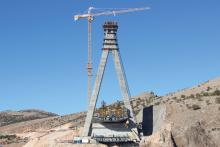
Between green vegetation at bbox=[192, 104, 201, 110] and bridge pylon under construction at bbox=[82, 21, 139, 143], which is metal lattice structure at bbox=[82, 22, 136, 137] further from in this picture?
green vegetation at bbox=[192, 104, 201, 110]

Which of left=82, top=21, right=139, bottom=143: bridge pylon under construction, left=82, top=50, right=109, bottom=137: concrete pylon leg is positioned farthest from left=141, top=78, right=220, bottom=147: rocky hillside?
left=82, top=50, right=109, bottom=137: concrete pylon leg

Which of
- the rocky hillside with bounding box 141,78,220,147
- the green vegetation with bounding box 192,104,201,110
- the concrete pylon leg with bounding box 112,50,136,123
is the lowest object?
the rocky hillside with bounding box 141,78,220,147

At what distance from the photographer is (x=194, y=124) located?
52.6 metres

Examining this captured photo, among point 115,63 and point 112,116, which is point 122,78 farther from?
point 112,116

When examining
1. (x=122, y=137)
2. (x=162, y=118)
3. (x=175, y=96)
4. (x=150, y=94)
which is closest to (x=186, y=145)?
(x=162, y=118)

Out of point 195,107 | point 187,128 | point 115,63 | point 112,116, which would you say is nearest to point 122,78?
point 115,63

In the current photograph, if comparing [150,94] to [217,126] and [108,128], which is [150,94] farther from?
[217,126]

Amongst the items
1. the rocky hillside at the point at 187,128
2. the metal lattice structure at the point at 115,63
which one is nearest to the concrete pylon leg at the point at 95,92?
the metal lattice structure at the point at 115,63

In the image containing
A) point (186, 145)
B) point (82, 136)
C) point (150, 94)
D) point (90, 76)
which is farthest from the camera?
point (150, 94)

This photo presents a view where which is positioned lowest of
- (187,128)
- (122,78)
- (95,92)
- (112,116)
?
(187,128)

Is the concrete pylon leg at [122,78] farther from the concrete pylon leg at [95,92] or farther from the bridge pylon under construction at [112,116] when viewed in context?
the concrete pylon leg at [95,92]

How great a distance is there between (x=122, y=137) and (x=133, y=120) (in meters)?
3.14

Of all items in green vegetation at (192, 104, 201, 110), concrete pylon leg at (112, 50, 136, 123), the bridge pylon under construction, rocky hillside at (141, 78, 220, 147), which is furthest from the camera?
concrete pylon leg at (112, 50, 136, 123)

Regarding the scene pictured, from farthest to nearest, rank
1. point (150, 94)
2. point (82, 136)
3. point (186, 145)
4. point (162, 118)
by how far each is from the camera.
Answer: point (150, 94) < point (82, 136) < point (162, 118) < point (186, 145)
